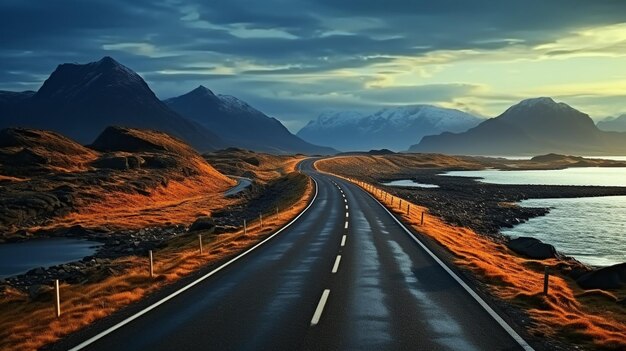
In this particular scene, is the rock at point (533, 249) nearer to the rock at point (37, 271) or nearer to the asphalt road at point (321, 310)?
the asphalt road at point (321, 310)

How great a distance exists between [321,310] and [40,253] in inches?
1294

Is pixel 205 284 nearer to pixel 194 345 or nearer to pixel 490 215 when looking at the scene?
pixel 194 345

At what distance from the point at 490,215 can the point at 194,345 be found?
202ft

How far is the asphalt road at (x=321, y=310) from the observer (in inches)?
460

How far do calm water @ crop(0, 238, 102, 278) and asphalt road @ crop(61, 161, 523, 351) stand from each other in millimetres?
18811

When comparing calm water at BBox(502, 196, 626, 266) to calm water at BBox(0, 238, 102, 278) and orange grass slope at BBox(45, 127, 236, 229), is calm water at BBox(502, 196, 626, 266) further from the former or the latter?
calm water at BBox(0, 238, 102, 278)

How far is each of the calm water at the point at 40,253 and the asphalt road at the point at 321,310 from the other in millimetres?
18811

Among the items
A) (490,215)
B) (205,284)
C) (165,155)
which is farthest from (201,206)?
(205,284)

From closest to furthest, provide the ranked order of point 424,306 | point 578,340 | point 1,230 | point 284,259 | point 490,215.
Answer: point 578,340
point 424,306
point 284,259
point 1,230
point 490,215

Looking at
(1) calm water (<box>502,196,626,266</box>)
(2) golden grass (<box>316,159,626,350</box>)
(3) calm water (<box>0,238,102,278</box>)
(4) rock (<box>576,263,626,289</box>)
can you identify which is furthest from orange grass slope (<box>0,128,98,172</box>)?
(4) rock (<box>576,263,626,289</box>)

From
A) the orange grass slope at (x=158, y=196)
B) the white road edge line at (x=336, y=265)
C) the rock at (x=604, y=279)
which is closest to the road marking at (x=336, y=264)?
the white road edge line at (x=336, y=265)

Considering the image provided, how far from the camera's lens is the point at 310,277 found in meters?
19.0

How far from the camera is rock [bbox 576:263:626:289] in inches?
984

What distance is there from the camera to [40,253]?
39.4 m
